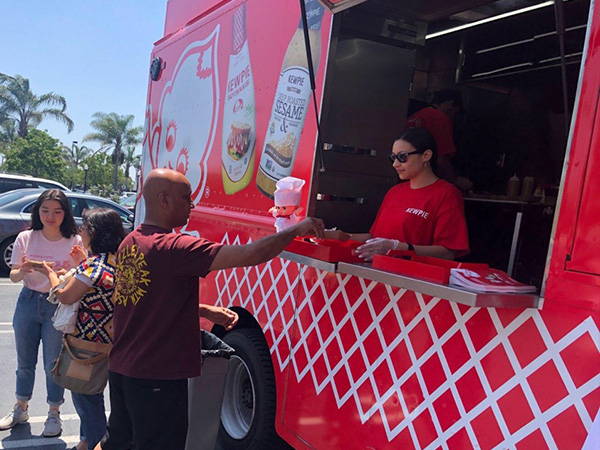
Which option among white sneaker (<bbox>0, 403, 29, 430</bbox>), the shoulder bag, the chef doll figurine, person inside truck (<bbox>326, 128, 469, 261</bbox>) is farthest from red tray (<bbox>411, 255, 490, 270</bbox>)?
white sneaker (<bbox>0, 403, 29, 430</bbox>)

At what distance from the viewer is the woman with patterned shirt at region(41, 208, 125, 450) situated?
2.91m

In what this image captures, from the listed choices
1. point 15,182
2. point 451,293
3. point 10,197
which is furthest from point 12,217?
point 451,293

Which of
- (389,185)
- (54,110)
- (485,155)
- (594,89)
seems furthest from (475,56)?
(54,110)

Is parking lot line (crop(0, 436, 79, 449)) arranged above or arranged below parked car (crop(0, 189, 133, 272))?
below

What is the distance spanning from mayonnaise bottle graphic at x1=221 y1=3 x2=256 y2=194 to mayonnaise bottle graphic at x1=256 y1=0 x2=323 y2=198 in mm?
225

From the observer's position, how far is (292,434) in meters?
2.81

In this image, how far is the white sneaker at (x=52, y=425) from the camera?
3.72 meters

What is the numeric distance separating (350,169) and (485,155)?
2068mm

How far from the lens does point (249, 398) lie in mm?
3521

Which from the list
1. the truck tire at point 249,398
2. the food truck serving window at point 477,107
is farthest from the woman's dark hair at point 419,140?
the truck tire at point 249,398

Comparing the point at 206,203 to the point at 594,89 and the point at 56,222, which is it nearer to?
the point at 56,222

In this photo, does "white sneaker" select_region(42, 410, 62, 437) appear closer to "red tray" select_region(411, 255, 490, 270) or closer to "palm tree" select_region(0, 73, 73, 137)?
"red tray" select_region(411, 255, 490, 270)

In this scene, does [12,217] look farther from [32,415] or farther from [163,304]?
[163,304]

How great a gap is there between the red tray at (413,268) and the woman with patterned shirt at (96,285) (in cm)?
159
